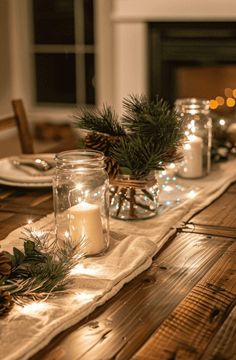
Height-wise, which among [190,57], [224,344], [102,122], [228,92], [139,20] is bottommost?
[224,344]

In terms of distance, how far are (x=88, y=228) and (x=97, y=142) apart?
272 millimetres

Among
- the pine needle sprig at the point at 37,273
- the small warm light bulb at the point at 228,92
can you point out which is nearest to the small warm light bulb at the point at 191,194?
the pine needle sprig at the point at 37,273

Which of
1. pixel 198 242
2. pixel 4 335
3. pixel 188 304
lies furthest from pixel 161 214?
pixel 4 335

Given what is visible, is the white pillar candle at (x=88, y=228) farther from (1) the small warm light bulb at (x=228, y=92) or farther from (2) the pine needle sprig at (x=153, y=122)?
(1) the small warm light bulb at (x=228, y=92)

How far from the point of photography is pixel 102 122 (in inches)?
57.6

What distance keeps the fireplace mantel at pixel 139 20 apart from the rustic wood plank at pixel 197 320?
2.79 m

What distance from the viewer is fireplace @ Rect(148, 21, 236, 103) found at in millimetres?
3836

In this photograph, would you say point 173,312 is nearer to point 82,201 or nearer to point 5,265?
point 5,265

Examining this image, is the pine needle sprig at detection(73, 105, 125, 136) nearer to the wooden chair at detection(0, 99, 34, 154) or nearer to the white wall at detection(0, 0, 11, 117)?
the wooden chair at detection(0, 99, 34, 154)

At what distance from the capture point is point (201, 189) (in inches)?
66.4

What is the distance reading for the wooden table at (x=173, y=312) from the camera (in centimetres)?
89

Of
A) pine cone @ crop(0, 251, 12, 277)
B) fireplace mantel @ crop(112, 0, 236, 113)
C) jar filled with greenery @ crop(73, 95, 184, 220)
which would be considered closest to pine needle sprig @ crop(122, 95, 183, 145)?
jar filled with greenery @ crop(73, 95, 184, 220)

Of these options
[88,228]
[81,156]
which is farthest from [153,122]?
[88,228]

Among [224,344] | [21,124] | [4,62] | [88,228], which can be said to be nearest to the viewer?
[224,344]
